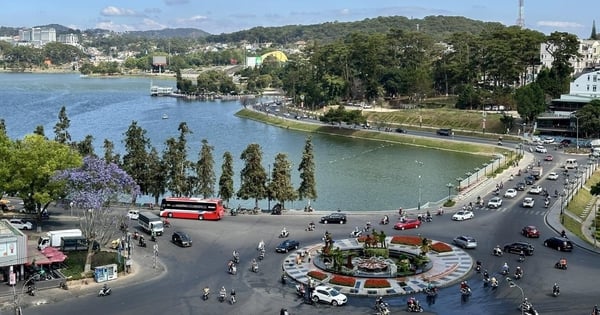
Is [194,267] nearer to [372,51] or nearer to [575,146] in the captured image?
[575,146]

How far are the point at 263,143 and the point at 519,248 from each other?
58273mm

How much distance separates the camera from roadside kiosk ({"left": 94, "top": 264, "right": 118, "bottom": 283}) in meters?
31.2

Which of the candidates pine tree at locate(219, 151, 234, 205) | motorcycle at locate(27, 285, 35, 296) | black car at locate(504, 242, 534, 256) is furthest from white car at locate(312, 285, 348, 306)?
pine tree at locate(219, 151, 234, 205)

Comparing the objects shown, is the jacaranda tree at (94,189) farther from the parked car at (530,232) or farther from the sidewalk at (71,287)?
the parked car at (530,232)

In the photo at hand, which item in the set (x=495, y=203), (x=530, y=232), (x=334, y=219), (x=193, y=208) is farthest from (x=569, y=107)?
(x=193, y=208)

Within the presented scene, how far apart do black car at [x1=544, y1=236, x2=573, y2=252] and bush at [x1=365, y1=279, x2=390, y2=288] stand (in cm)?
1109

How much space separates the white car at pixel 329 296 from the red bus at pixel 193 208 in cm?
1629

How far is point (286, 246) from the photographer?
36.2 metres

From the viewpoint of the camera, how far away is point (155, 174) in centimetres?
5069

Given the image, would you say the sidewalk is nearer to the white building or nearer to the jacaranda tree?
Answer: the jacaranda tree

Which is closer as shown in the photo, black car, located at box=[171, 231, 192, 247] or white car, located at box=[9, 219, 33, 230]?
black car, located at box=[171, 231, 192, 247]

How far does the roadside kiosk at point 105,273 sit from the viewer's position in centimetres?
3119

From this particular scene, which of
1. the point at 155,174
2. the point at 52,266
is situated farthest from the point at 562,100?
the point at 52,266

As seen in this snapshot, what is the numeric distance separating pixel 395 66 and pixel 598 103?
48.2 metres
